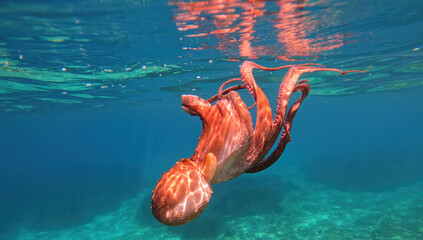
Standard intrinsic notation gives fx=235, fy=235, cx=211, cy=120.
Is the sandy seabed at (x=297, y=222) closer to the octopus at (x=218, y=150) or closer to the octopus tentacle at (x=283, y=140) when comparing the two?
the octopus tentacle at (x=283, y=140)

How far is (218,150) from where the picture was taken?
240cm

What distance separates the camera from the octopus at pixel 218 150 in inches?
84.0

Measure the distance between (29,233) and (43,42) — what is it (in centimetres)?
1791

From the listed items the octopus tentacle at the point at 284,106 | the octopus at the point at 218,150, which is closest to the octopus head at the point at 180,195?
the octopus at the point at 218,150

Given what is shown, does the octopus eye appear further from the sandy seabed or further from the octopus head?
the sandy seabed

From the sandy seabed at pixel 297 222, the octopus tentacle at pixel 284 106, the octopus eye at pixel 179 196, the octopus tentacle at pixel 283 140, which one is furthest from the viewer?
the sandy seabed at pixel 297 222

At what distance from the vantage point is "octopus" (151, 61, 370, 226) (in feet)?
7.00

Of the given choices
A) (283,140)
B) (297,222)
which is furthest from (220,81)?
(283,140)

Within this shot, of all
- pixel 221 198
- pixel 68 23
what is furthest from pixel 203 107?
pixel 221 198

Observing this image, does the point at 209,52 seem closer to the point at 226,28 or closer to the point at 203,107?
the point at 226,28

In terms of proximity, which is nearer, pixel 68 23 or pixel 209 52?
pixel 68 23

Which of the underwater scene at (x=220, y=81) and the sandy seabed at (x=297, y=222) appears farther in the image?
the sandy seabed at (x=297, y=222)

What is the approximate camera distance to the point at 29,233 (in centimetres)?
1984

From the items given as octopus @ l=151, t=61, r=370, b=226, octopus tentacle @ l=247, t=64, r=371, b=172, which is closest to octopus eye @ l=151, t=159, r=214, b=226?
octopus @ l=151, t=61, r=370, b=226
